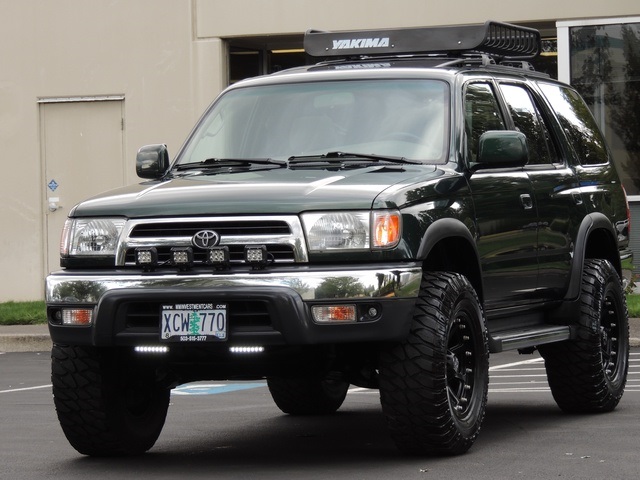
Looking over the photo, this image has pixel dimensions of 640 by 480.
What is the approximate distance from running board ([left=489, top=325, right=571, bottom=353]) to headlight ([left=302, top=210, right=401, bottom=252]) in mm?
1405

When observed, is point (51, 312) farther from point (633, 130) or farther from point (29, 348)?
point (633, 130)

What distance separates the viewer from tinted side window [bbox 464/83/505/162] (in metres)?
8.35

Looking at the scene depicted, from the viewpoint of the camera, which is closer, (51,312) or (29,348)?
(51,312)

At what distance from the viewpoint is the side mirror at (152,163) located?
846 cm

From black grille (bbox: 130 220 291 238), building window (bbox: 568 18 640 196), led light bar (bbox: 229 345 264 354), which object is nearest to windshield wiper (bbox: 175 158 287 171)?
black grille (bbox: 130 220 291 238)

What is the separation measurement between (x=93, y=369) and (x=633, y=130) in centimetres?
1262

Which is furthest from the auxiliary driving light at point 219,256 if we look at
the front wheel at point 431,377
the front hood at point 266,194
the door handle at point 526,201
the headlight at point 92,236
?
the door handle at point 526,201

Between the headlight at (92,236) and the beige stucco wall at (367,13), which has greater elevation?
the beige stucco wall at (367,13)

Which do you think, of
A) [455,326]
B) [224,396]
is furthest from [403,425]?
[224,396]

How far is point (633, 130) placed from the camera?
18953 mm

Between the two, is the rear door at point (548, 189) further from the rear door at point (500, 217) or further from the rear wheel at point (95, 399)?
the rear wheel at point (95, 399)

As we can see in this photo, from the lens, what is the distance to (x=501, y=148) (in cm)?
A: 796

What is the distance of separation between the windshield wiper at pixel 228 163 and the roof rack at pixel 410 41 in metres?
1.45

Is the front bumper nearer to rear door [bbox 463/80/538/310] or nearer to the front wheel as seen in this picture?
the front wheel
